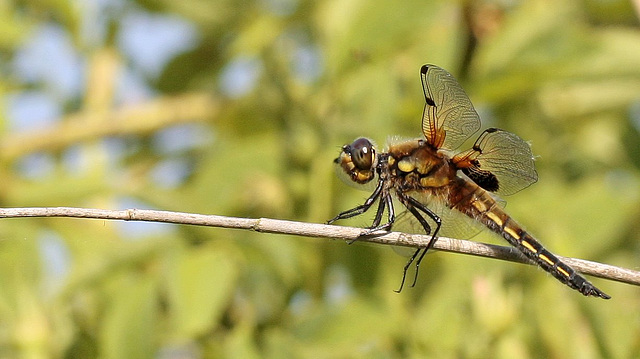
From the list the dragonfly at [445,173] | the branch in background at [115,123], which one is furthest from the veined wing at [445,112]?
the branch in background at [115,123]

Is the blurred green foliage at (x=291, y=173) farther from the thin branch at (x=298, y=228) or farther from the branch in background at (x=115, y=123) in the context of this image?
the thin branch at (x=298, y=228)

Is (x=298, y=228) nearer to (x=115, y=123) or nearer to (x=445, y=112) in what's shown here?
(x=445, y=112)

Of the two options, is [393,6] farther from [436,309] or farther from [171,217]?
[171,217]

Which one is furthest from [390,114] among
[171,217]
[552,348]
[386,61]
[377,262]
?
[171,217]

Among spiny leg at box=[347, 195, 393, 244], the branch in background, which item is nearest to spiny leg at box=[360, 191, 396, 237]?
spiny leg at box=[347, 195, 393, 244]

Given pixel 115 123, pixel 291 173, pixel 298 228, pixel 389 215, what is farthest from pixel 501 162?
pixel 115 123

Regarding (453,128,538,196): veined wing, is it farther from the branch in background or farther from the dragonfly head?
the branch in background
